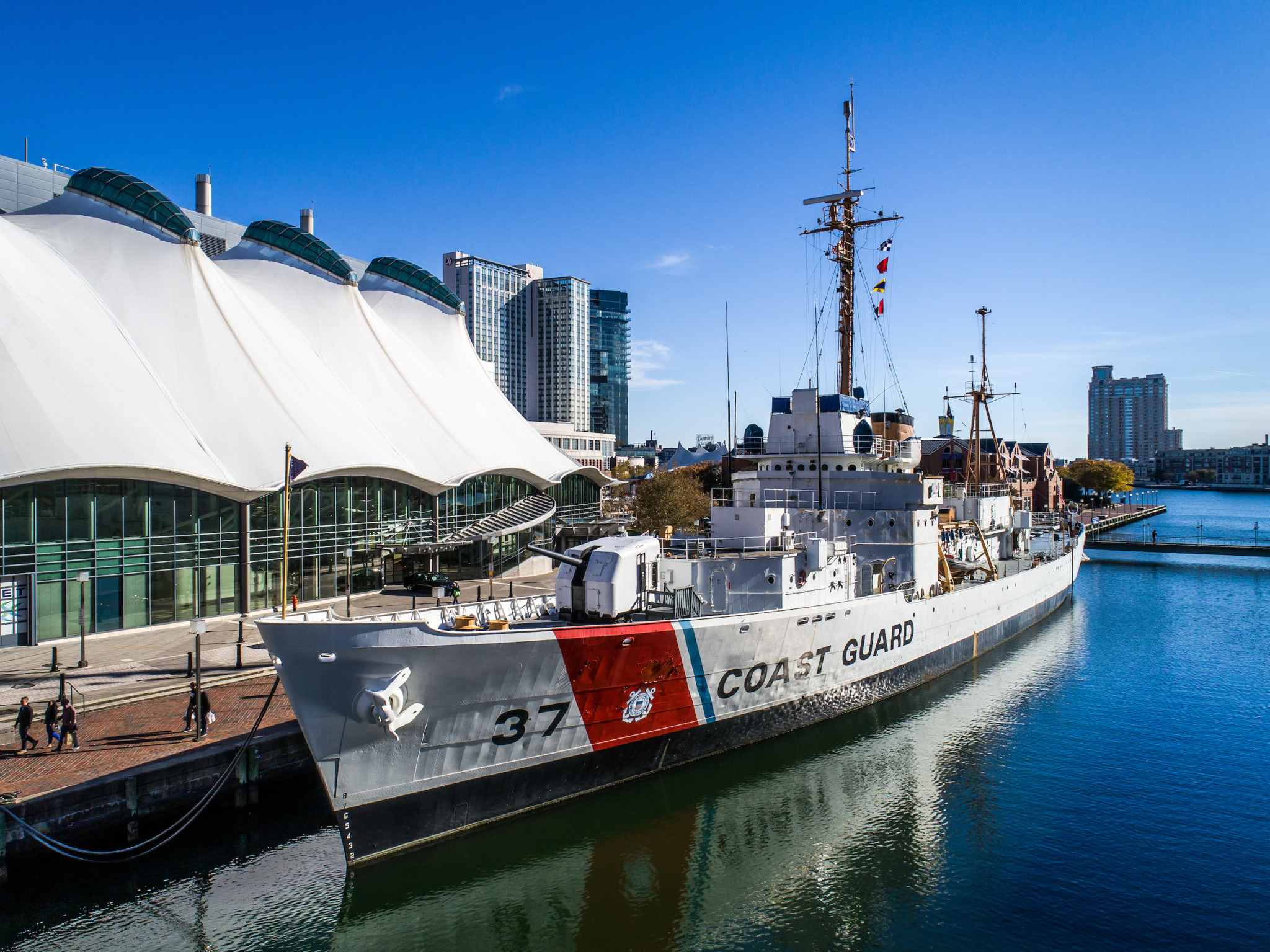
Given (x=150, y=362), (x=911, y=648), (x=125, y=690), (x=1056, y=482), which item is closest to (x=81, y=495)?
(x=150, y=362)

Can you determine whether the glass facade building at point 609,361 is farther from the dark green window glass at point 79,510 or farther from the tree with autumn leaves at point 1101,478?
the dark green window glass at point 79,510

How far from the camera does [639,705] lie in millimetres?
13188

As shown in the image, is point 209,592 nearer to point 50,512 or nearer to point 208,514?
point 208,514

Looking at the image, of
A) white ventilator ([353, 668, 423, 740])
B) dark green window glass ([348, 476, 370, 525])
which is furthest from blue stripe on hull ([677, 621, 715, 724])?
dark green window glass ([348, 476, 370, 525])

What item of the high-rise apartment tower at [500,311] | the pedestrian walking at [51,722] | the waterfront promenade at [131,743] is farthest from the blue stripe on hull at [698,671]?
the high-rise apartment tower at [500,311]

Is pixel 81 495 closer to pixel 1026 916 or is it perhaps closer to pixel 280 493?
pixel 280 493

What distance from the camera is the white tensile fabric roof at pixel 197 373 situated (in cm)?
2006

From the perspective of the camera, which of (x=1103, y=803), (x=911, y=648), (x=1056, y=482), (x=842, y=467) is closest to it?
(x=1103, y=803)

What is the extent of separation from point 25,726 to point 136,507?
1078 centimetres

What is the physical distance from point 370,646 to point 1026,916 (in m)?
10.1

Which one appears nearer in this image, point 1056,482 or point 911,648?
point 911,648

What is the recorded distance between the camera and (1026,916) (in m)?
10.2

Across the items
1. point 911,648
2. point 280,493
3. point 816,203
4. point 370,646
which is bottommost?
point 911,648

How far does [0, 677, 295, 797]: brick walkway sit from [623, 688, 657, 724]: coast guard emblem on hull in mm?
6662
